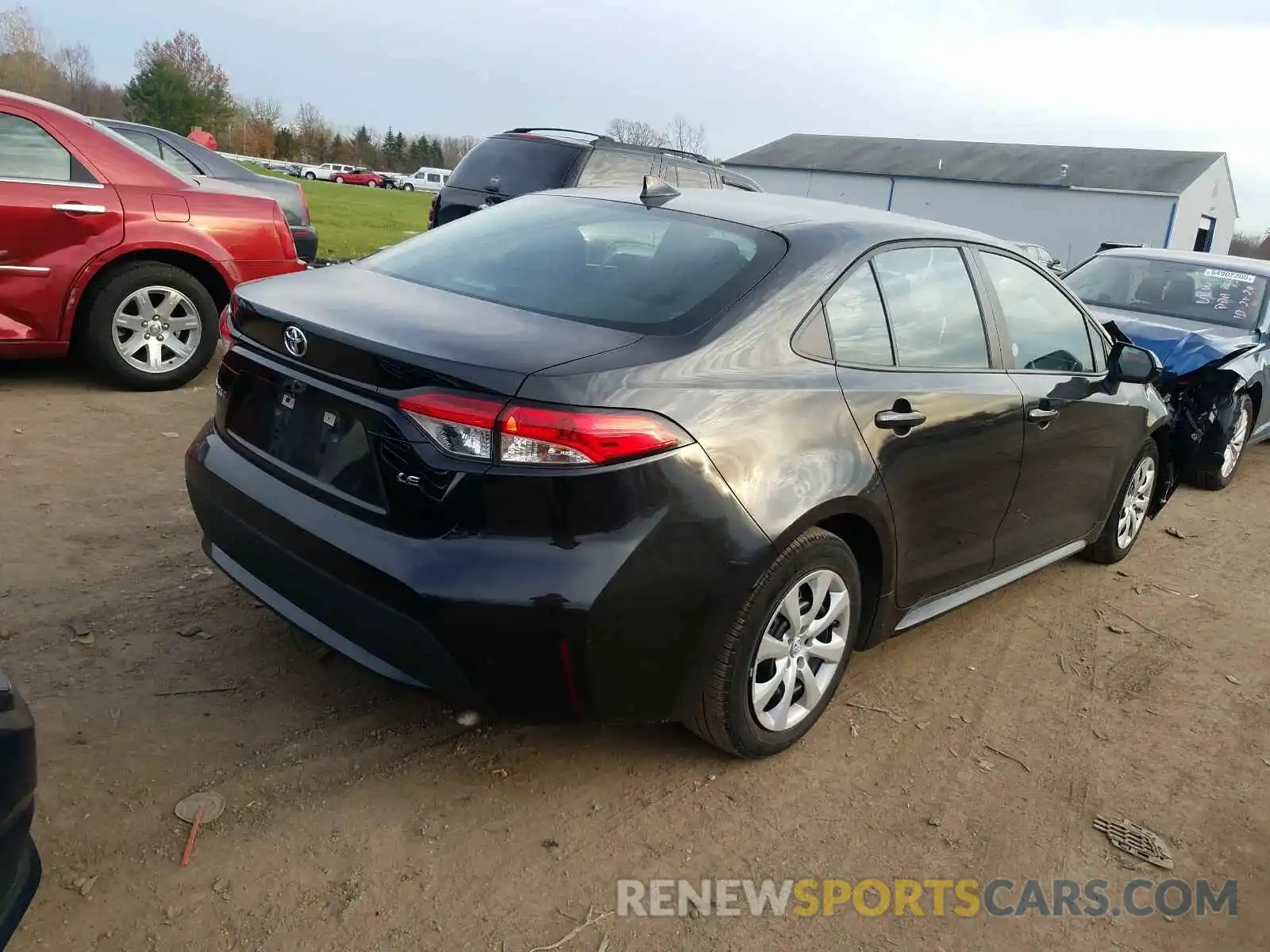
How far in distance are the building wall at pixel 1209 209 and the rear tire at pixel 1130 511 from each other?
41780mm

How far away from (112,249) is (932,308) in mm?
4789

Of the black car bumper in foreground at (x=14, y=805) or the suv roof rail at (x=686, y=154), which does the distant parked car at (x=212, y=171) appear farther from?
the black car bumper in foreground at (x=14, y=805)

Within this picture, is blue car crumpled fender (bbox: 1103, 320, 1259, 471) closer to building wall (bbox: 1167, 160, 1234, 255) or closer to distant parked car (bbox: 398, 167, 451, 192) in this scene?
building wall (bbox: 1167, 160, 1234, 255)

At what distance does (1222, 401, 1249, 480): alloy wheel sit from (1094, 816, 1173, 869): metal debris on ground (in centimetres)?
495

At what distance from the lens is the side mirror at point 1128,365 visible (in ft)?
14.9

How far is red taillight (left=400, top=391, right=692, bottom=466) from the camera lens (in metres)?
2.43

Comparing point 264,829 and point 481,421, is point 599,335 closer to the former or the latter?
point 481,421

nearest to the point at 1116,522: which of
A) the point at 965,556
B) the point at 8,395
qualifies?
the point at 965,556

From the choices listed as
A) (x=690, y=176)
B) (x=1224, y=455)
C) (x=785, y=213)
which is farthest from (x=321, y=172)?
(x=785, y=213)

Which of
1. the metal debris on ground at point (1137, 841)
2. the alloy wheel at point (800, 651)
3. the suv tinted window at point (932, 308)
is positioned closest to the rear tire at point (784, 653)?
the alloy wheel at point (800, 651)

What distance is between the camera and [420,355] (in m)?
2.54

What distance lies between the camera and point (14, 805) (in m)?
1.84

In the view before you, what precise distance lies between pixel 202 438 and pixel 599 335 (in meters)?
1.42

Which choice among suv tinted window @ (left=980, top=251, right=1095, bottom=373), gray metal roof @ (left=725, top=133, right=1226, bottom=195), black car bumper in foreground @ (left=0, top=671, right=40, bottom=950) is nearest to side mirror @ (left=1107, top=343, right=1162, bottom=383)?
suv tinted window @ (left=980, top=251, right=1095, bottom=373)
